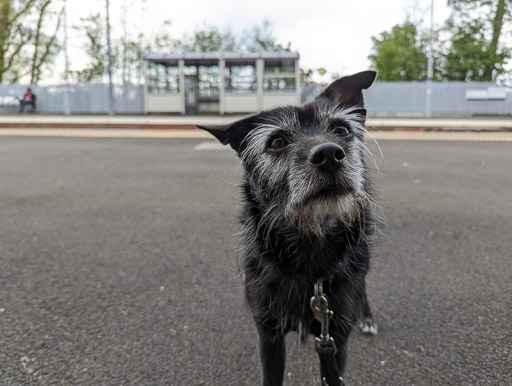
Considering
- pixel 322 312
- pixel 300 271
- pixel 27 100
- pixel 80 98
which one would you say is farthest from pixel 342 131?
pixel 27 100

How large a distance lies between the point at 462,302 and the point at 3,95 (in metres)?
30.2

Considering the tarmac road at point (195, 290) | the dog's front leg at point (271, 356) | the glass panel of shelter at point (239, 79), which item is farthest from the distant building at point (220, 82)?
the dog's front leg at point (271, 356)

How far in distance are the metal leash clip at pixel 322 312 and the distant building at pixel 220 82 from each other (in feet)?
63.5

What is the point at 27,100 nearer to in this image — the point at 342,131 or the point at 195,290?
the point at 195,290

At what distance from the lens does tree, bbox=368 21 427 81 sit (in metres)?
37.2

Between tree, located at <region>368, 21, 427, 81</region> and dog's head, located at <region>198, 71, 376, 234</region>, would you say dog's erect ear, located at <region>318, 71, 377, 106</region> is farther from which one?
tree, located at <region>368, 21, 427, 81</region>

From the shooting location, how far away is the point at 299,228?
1.90 m

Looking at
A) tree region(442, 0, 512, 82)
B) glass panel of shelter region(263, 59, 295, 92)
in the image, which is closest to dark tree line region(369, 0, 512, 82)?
tree region(442, 0, 512, 82)

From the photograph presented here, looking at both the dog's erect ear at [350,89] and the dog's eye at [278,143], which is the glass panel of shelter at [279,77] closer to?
the dog's erect ear at [350,89]

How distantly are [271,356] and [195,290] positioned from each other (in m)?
1.17

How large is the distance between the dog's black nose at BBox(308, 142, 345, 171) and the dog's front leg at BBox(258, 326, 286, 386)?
0.82 m

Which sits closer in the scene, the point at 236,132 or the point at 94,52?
the point at 236,132

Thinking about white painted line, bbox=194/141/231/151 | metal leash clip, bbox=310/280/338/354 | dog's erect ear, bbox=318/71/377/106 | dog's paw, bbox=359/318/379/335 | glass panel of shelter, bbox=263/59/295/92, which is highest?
glass panel of shelter, bbox=263/59/295/92

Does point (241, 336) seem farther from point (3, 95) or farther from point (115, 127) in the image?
point (3, 95)
